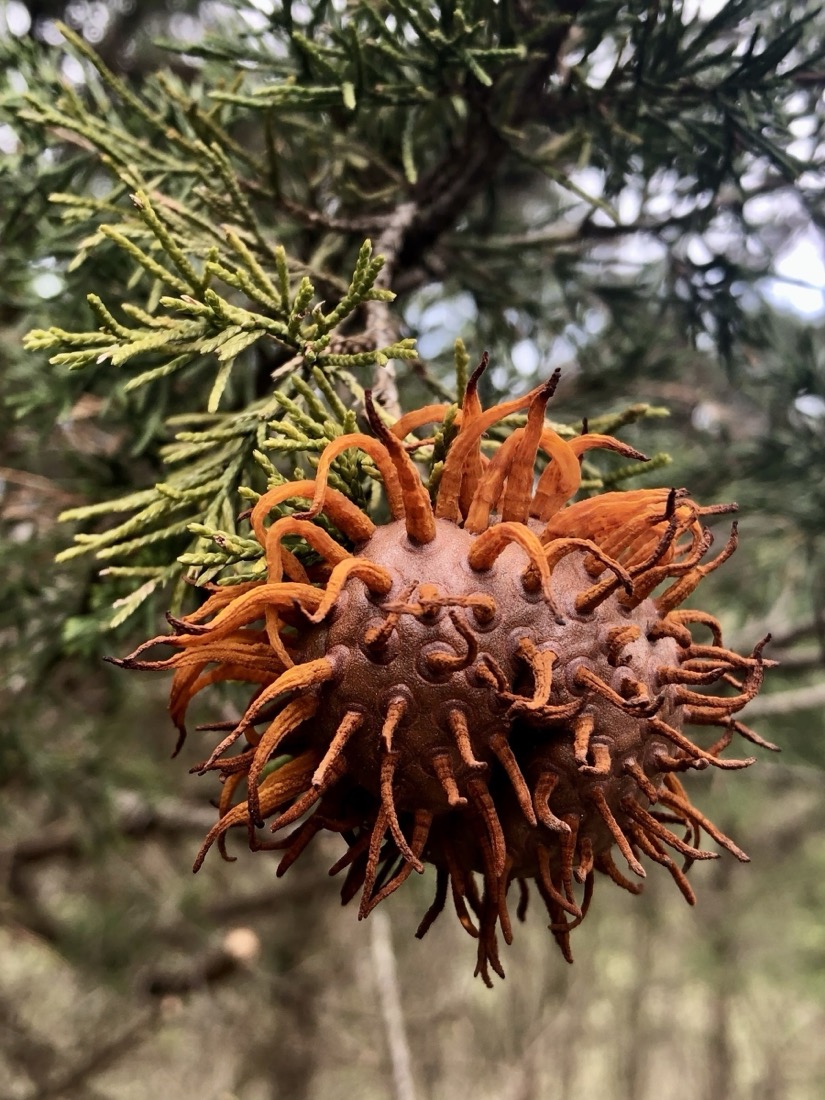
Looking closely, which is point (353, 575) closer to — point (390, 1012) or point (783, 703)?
point (390, 1012)

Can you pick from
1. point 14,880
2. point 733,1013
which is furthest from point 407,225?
point 733,1013

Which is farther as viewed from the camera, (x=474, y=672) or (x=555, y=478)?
(x=555, y=478)

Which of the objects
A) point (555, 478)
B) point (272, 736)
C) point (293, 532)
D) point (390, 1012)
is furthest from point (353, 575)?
point (390, 1012)

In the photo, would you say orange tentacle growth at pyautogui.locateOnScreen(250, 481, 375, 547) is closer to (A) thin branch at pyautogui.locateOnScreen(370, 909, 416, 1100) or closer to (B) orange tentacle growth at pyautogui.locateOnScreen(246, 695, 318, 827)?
(B) orange tentacle growth at pyautogui.locateOnScreen(246, 695, 318, 827)

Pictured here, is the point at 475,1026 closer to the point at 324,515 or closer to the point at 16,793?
the point at 16,793

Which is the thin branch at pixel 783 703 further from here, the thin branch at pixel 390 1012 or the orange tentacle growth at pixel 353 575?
the orange tentacle growth at pixel 353 575

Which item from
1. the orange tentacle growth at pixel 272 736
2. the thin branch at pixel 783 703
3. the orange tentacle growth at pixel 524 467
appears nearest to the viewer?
the orange tentacle growth at pixel 272 736

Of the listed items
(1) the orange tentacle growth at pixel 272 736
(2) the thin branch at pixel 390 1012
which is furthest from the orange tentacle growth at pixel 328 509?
(2) the thin branch at pixel 390 1012
